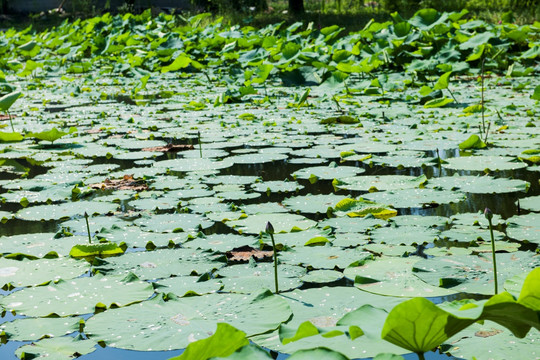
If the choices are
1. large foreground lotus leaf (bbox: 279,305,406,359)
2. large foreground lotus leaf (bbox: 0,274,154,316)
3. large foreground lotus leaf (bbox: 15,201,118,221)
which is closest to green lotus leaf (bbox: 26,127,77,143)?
large foreground lotus leaf (bbox: 15,201,118,221)

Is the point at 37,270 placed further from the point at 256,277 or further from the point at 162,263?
the point at 256,277

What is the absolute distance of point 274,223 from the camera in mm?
2195

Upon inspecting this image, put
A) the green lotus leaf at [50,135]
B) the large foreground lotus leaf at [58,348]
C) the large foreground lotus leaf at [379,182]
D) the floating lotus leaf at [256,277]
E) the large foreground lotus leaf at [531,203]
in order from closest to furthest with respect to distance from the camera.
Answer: the large foreground lotus leaf at [58,348], the floating lotus leaf at [256,277], the large foreground lotus leaf at [531,203], the large foreground lotus leaf at [379,182], the green lotus leaf at [50,135]

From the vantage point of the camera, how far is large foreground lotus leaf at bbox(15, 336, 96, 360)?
1.32 metres

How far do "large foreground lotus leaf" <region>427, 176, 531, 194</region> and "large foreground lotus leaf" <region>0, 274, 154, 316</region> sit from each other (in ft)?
4.50

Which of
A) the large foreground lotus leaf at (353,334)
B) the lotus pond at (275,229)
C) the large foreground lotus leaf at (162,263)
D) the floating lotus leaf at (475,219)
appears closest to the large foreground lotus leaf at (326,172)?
the lotus pond at (275,229)

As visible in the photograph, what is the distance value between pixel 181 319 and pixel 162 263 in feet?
1.48

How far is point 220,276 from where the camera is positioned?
69.3 inches

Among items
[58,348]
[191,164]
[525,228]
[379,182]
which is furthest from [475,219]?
[191,164]

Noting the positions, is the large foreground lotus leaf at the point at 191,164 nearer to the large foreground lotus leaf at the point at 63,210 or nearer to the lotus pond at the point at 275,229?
the lotus pond at the point at 275,229

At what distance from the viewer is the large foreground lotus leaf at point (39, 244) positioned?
198 centimetres

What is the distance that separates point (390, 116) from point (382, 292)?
307cm

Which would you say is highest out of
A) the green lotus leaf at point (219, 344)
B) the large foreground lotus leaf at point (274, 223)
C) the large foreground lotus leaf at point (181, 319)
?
the green lotus leaf at point (219, 344)

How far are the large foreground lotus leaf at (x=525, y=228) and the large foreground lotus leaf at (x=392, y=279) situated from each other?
0.37 metres
